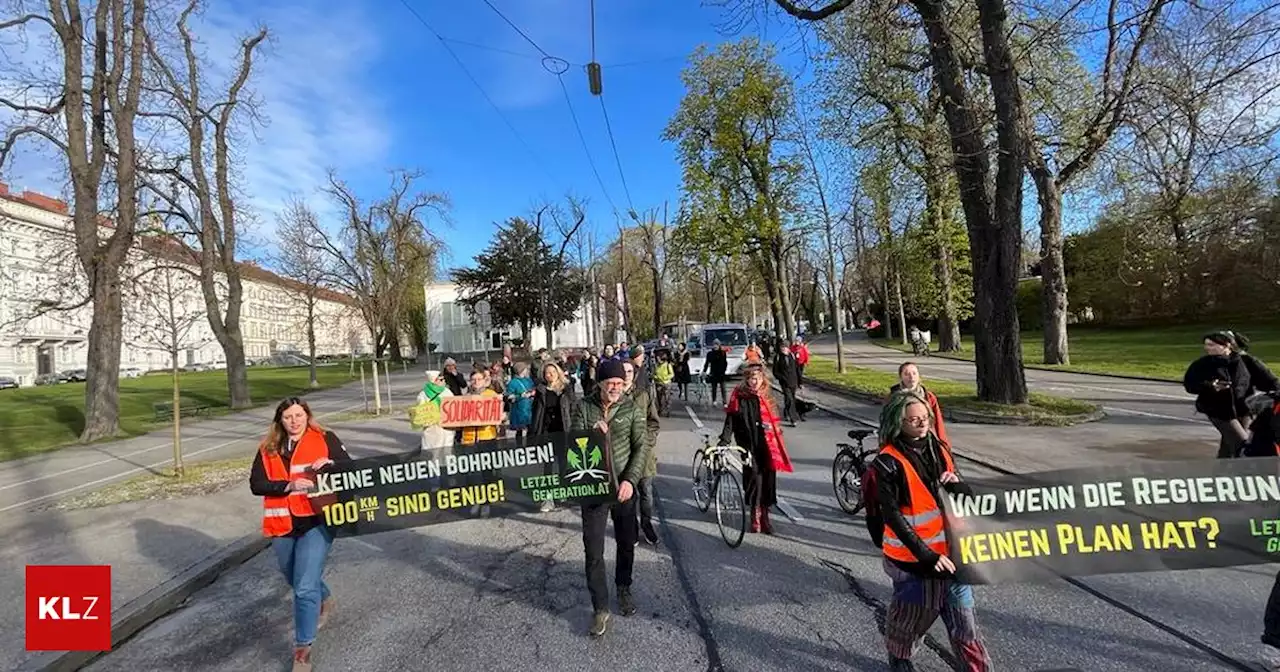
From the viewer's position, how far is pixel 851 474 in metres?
7.06

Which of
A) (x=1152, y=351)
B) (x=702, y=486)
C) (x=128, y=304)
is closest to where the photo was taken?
(x=702, y=486)

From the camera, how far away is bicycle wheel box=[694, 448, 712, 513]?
7202mm

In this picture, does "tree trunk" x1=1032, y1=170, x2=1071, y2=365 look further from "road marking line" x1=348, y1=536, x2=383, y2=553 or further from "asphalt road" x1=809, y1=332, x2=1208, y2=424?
"road marking line" x1=348, y1=536, x2=383, y2=553

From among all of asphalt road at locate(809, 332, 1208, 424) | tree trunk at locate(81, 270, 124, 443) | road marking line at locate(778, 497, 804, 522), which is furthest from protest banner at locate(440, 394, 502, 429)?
tree trunk at locate(81, 270, 124, 443)

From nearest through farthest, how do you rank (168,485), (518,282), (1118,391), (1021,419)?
(168,485) < (1021,419) < (1118,391) < (518,282)

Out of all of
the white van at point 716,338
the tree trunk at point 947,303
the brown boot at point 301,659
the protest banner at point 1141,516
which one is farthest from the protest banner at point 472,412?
the tree trunk at point 947,303

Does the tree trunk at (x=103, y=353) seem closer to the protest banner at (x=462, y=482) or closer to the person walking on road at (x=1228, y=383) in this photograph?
the protest banner at (x=462, y=482)

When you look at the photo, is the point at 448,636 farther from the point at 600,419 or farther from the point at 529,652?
the point at 600,419

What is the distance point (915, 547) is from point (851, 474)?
3988mm

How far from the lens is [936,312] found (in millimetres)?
35594

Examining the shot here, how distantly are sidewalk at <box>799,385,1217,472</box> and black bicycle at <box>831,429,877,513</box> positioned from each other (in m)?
2.78

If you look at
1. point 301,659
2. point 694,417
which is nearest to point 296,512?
point 301,659

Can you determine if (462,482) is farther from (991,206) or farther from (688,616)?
(991,206)

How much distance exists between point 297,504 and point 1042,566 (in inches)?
172
